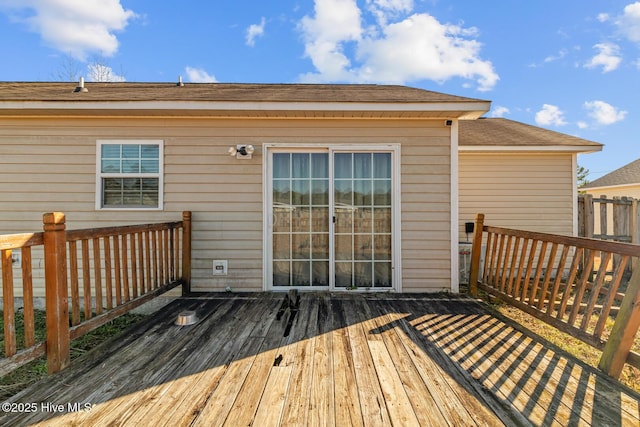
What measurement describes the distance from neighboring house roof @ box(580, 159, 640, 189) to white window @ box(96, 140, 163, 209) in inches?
582

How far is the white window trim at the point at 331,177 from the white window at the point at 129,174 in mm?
1442

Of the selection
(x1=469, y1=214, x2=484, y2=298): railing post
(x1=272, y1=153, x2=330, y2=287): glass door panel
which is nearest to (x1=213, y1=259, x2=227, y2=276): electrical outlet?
(x1=272, y1=153, x2=330, y2=287): glass door panel

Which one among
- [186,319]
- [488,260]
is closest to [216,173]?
[186,319]

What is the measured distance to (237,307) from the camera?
3295mm

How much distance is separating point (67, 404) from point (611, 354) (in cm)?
353

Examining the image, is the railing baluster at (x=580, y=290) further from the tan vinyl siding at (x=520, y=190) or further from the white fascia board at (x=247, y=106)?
the tan vinyl siding at (x=520, y=190)

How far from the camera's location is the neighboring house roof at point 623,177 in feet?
34.6

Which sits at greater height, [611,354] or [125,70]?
[125,70]

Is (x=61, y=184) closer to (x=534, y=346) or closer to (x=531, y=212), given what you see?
(x=534, y=346)

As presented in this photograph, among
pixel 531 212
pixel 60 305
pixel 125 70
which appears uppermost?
pixel 125 70

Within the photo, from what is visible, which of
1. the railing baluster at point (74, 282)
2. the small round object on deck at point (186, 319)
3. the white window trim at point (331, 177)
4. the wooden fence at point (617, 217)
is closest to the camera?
the railing baluster at point (74, 282)

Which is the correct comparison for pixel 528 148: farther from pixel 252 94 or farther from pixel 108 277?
pixel 108 277

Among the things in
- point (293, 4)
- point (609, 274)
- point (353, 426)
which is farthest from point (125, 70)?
point (609, 274)

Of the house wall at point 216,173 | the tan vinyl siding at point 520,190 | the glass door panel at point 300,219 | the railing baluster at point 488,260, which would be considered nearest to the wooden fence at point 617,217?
the tan vinyl siding at point 520,190
